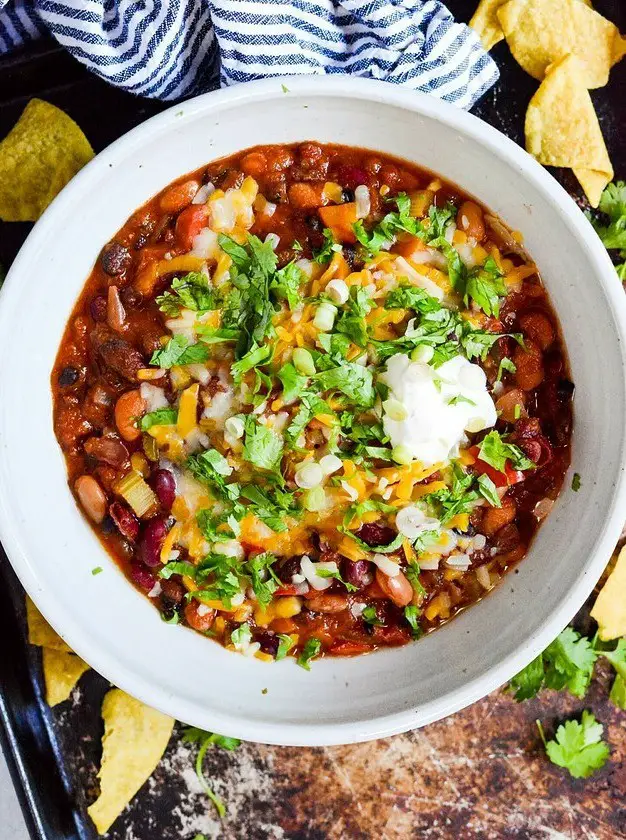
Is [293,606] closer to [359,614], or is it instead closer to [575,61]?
[359,614]

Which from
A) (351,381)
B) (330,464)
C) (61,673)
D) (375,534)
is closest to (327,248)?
(351,381)

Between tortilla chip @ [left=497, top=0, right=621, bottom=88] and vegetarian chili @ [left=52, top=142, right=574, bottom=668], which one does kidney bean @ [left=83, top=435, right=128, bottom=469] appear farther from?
tortilla chip @ [left=497, top=0, right=621, bottom=88]

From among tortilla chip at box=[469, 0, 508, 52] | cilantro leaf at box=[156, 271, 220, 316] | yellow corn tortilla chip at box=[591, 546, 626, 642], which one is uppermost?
tortilla chip at box=[469, 0, 508, 52]

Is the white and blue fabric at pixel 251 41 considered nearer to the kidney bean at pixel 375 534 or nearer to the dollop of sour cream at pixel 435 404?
the dollop of sour cream at pixel 435 404

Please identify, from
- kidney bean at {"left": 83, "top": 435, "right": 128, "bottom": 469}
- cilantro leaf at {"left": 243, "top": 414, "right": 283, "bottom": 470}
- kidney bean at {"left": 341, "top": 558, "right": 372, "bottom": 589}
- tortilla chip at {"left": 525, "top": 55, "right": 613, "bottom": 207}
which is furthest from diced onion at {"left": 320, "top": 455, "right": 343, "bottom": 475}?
tortilla chip at {"left": 525, "top": 55, "right": 613, "bottom": 207}

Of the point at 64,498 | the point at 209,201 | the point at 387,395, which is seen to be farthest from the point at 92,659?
the point at 209,201

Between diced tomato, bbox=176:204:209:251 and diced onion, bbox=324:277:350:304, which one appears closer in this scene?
diced onion, bbox=324:277:350:304

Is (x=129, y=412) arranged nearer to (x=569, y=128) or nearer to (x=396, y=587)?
(x=396, y=587)
